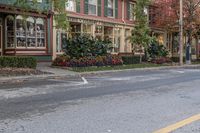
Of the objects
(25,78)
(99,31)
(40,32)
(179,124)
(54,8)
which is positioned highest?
(54,8)

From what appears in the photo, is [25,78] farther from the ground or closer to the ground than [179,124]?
farther from the ground

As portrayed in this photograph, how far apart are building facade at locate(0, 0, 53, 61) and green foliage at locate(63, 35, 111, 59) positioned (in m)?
1.82

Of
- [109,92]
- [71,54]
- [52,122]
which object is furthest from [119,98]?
[71,54]

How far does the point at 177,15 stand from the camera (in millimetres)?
41125

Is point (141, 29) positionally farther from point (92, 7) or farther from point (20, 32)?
point (20, 32)

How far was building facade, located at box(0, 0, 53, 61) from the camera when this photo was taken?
89.8 feet

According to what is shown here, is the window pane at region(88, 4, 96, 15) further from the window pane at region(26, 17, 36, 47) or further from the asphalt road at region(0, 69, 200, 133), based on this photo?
the asphalt road at region(0, 69, 200, 133)

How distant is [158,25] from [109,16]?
827cm

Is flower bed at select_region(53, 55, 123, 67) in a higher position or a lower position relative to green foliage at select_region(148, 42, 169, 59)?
lower

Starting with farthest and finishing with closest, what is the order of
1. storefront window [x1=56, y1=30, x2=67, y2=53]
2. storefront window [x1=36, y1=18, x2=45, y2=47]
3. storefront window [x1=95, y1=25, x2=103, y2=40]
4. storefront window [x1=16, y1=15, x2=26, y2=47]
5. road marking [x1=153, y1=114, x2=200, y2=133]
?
storefront window [x1=95, y1=25, x2=103, y2=40] < storefront window [x1=56, y1=30, x2=67, y2=53] < storefront window [x1=36, y1=18, x2=45, y2=47] < storefront window [x1=16, y1=15, x2=26, y2=47] < road marking [x1=153, y1=114, x2=200, y2=133]

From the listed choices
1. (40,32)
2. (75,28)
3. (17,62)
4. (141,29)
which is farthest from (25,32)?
(141,29)

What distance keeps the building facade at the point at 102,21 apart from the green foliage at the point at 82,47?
1.63m

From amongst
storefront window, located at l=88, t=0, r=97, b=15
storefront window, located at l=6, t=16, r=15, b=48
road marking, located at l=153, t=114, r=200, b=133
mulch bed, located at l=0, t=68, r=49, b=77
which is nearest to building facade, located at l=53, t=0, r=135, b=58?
storefront window, located at l=88, t=0, r=97, b=15

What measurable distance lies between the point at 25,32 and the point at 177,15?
17924 millimetres
